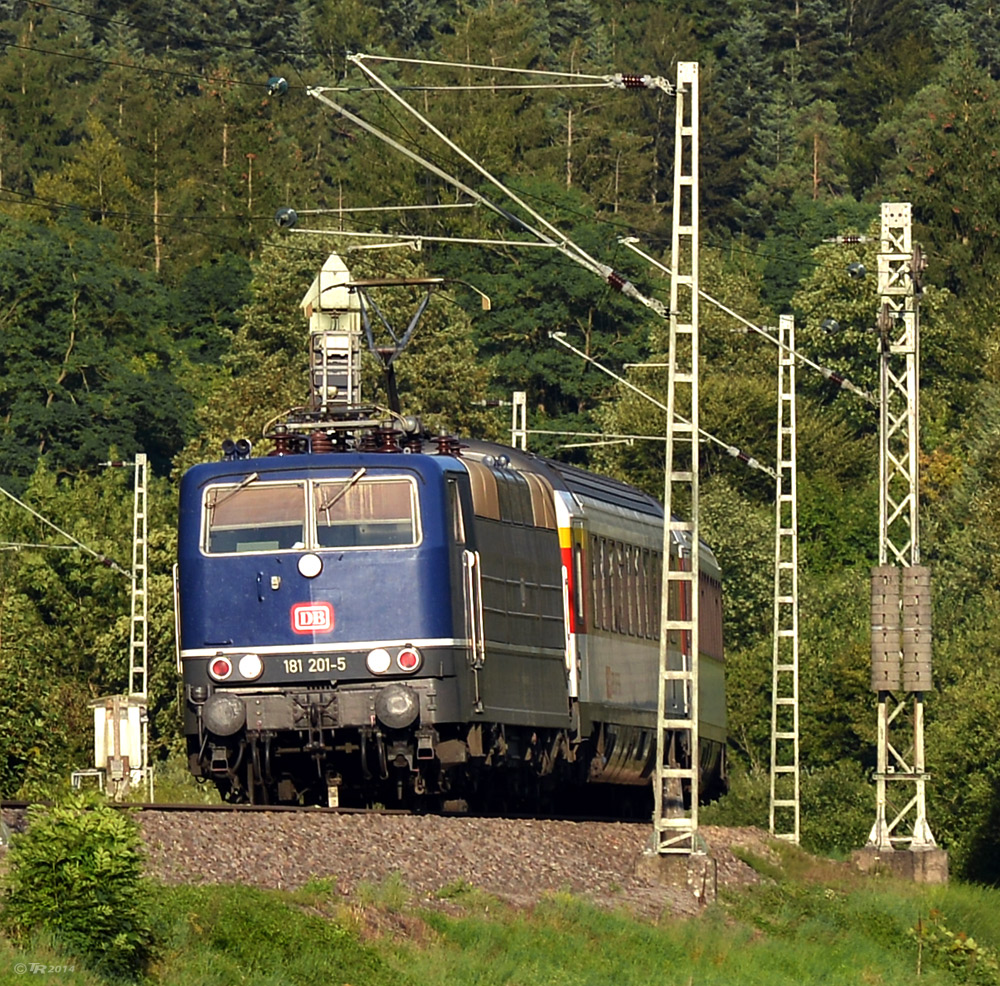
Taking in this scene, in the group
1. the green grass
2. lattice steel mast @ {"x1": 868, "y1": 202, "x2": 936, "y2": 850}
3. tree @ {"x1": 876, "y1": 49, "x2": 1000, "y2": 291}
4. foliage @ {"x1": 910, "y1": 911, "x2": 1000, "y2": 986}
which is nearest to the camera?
the green grass

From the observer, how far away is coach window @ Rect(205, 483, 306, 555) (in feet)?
92.9

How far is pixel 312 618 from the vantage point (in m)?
27.9

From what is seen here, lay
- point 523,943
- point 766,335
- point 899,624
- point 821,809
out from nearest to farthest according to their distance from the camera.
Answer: point 523,943
point 899,624
point 766,335
point 821,809

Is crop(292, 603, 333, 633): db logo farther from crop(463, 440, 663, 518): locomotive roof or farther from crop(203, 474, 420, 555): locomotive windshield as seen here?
crop(463, 440, 663, 518): locomotive roof

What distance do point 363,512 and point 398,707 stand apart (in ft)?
6.94

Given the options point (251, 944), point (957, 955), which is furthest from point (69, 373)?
point (251, 944)

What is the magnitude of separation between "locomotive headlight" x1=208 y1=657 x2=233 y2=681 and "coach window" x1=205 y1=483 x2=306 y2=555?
1099mm

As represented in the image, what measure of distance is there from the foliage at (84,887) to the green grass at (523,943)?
276 millimetres

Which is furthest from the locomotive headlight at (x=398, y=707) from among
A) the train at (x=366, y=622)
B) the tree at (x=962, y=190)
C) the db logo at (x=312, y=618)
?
the tree at (x=962, y=190)

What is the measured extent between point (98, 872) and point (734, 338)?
7874cm

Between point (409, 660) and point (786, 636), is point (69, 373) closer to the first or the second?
point (786, 636)

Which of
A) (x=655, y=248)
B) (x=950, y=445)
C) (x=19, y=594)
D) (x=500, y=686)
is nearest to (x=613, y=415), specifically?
(x=950, y=445)

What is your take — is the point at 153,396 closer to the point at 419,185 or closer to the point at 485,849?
the point at 419,185

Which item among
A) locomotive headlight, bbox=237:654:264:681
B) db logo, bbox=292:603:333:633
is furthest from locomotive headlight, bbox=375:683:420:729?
locomotive headlight, bbox=237:654:264:681
